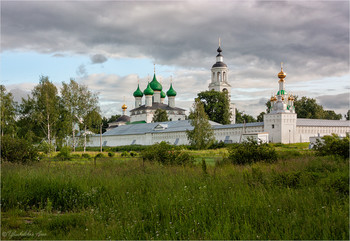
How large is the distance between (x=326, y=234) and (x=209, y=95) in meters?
64.2

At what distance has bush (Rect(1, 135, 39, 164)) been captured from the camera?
48.5 ft

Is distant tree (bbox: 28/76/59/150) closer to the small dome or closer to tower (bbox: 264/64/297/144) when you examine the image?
tower (bbox: 264/64/297/144)

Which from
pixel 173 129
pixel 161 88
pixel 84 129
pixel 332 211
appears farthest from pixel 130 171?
pixel 161 88

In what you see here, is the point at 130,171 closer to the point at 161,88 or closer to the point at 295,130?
the point at 295,130

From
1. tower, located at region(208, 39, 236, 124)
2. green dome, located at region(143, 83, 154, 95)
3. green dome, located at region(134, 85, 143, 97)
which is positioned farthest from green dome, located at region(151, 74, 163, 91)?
tower, located at region(208, 39, 236, 124)

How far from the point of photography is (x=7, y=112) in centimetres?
3631

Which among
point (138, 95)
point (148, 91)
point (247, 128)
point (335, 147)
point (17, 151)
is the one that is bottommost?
point (17, 151)

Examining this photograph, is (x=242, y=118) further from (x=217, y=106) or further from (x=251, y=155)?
(x=251, y=155)

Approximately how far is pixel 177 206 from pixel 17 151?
1026cm

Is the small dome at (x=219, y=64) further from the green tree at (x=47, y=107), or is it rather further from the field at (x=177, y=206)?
the field at (x=177, y=206)

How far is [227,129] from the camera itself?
49.6m

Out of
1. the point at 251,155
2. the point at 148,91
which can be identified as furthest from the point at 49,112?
the point at 148,91

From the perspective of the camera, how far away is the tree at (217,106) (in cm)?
6786

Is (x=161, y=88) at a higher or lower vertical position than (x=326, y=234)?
higher
